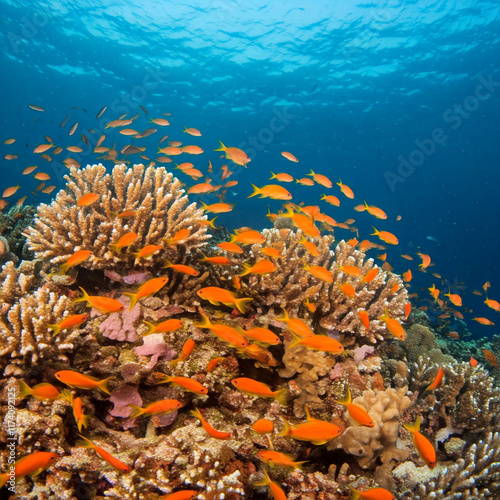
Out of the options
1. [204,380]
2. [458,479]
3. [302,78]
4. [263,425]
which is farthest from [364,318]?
[302,78]

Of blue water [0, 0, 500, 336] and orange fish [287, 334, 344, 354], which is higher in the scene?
blue water [0, 0, 500, 336]

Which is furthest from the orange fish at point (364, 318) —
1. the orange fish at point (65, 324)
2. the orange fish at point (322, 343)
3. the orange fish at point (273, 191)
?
the orange fish at point (65, 324)

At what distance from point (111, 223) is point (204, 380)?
2.53 meters

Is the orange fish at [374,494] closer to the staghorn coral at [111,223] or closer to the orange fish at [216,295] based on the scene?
the orange fish at [216,295]

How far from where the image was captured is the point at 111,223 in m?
4.27

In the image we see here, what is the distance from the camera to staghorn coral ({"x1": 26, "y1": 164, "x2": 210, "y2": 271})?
13.7ft

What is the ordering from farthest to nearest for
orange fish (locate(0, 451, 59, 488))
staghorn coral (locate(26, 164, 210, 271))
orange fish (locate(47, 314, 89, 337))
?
staghorn coral (locate(26, 164, 210, 271)) → orange fish (locate(47, 314, 89, 337)) → orange fish (locate(0, 451, 59, 488))

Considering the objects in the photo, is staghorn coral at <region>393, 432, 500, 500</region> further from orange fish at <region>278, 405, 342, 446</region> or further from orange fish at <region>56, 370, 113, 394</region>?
orange fish at <region>56, 370, 113, 394</region>

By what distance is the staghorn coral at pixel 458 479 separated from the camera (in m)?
3.14

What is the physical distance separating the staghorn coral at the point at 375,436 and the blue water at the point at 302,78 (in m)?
13.4

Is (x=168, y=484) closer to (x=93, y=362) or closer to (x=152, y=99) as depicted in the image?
(x=93, y=362)

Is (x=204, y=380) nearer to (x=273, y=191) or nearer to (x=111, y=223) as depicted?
(x=111, y=223)

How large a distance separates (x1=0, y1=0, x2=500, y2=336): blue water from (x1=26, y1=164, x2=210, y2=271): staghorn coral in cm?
1352

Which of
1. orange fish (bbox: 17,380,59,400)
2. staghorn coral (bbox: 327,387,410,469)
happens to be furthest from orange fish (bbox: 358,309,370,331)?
orange fish (bbox: 17,380,59,400)
